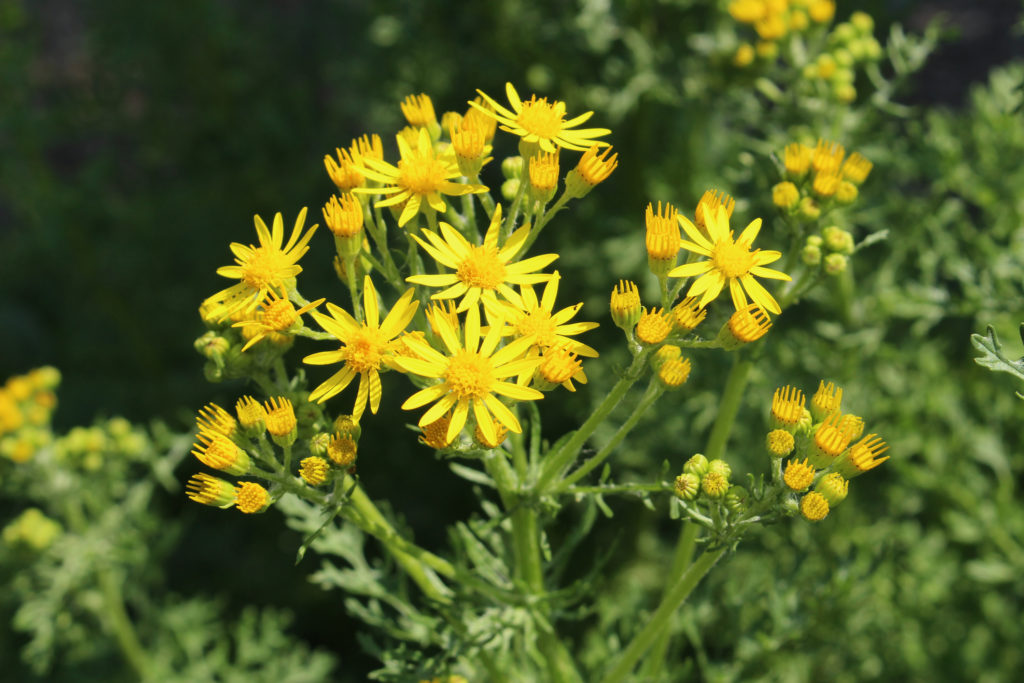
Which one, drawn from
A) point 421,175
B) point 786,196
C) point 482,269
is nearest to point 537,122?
point 421,175

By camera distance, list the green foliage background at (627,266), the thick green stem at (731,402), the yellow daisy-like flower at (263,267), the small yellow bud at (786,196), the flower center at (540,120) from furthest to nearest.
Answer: the green foliage background at (627,266)
the thick green stem at (731,402)
the small yellow bud at (786,196)
the flower center at (540,120)
the yellow daisy-like flower at (263,267)

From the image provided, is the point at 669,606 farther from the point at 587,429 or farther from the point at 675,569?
the point at 587,429

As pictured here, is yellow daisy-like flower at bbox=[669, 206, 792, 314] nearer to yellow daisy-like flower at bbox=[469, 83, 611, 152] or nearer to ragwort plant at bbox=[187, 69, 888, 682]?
ragwort plant at bbox=[187, 69, 888, 682]

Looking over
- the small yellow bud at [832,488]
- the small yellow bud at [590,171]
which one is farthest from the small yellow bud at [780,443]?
the small yellow bud at [590,171]

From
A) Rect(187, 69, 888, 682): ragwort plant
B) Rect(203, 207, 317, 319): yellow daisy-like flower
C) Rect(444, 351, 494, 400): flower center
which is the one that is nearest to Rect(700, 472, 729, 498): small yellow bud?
Rect(187, 69, 888, 682): ragwort plant

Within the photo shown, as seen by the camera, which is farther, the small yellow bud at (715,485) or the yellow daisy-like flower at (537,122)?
the yellow daisy-like flower at (537,122)

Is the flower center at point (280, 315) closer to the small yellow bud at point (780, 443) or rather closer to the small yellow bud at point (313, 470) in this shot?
the small yellow bud at point (313, 470)

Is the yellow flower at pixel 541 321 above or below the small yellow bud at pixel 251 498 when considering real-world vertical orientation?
below

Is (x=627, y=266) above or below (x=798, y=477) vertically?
below
